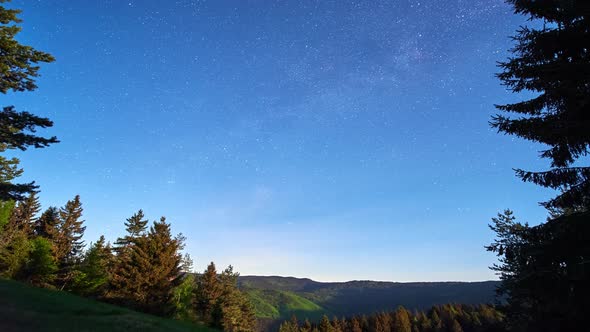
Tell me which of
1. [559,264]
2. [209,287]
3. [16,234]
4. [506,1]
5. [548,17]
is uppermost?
[506,1]

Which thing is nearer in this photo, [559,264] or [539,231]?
[559,264]

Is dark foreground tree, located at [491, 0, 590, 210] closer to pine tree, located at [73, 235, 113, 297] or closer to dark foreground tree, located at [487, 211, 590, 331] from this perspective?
dark foreground tree, located at [487, 211, 590, 331]

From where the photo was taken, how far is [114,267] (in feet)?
170

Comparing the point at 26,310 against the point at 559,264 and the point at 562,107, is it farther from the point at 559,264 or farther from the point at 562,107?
the point at 562,107

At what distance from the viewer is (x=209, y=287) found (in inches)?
2152

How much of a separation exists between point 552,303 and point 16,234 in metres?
64.9

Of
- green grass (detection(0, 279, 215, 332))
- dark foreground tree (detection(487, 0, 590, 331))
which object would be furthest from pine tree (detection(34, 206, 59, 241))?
dark foreground tree (detection(487, 0, 590, 331))

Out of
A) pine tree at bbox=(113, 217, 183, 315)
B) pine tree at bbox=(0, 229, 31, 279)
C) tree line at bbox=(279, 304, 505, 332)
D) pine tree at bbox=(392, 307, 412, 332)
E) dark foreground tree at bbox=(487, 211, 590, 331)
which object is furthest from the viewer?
pine tree at bbox=(392, 307, 412, 332)

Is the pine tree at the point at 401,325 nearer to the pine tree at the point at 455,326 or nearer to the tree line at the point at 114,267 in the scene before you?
the pine tree at the point at 455,326

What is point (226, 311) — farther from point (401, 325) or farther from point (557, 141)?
point (401, 325)

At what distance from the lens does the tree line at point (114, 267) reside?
4066cm

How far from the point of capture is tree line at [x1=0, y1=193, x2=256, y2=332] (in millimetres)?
40656

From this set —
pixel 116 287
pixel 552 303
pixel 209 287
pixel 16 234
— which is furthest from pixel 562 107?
pixel 16 234

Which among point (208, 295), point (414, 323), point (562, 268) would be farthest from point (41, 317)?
point (414, 323)
